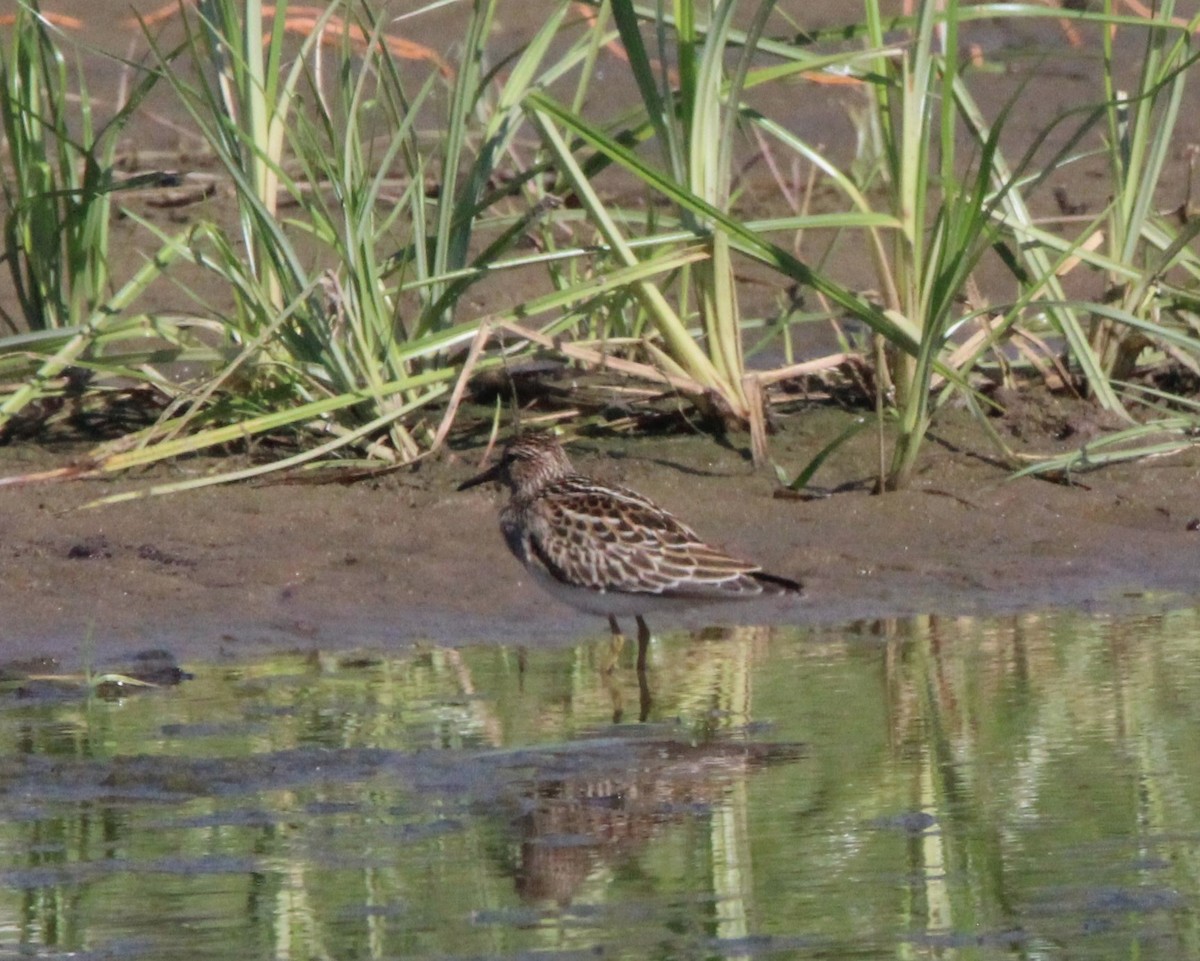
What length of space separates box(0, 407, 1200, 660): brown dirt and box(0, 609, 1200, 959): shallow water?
0.40 metres

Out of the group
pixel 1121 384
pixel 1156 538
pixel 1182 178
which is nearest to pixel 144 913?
pixel 1156 538

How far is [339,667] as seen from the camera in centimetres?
636

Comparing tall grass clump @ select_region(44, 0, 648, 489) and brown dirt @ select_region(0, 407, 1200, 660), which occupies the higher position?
tall grass clump @ select_region(44, 0, 648, 489)

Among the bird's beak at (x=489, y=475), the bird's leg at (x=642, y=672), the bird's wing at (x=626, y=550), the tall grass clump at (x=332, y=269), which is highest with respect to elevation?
the tall grass clump at (x=332, y=269)

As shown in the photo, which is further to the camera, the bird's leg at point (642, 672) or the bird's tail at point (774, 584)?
the bird's tail at point (774, 584)

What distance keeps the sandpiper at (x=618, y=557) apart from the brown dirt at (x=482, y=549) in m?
0.26

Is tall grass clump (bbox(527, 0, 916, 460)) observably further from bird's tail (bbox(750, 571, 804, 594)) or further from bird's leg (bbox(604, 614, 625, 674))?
bird's leg (bbox(604, 614, 625, 674))

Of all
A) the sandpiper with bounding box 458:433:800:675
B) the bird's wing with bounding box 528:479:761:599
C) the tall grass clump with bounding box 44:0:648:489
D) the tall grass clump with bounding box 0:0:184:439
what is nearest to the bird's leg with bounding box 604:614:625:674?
the sandpiper with bounding box 458:433:800:675

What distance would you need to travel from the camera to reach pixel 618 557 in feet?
21.7

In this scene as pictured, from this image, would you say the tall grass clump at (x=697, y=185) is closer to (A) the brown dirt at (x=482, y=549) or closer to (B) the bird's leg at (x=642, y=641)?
(A) the brown dirt at (x=482, y=549)

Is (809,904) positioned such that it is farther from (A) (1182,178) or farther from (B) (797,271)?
(A) (1182,178)

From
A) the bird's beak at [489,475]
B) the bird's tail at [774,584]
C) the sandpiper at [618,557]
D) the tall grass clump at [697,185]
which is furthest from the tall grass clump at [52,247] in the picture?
the bird's tail at [774,584]

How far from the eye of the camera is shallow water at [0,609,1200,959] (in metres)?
4.02

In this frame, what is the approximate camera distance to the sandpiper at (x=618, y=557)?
6555 mm
